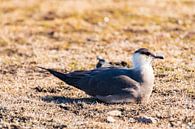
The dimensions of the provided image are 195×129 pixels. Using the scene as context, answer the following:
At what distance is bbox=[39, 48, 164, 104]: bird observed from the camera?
9922mm

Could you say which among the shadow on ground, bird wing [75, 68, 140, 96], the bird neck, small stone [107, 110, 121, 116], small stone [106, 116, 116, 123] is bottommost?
small stone [106, 116, 116, 123]

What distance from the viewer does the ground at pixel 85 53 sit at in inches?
366

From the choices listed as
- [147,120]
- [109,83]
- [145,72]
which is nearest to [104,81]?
[109,83]

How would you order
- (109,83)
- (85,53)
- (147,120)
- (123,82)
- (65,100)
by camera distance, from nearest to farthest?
1. (147,120)
2. (123,82)
3. (109,83)
4. (65,100)
5. (85,53)

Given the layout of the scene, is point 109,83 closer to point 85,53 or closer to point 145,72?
point 145,72

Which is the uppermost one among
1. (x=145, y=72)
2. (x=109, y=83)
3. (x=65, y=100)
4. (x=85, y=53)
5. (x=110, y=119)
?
(x=85, y=53)

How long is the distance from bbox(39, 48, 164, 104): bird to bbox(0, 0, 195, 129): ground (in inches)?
5.6

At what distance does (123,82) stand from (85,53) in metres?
5.85

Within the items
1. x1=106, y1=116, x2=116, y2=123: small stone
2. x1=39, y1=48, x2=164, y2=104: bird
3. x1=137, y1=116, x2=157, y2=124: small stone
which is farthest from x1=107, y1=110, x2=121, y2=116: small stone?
x1=39, y1=48, x2=164, y2=104: bird

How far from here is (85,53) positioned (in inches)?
621

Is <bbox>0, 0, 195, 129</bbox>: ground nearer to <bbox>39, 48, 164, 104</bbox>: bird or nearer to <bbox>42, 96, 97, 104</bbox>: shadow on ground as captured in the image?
<bbox>42, 96, 97, 104</bbox>: shadow on ground

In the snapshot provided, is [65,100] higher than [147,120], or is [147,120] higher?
[65,100]

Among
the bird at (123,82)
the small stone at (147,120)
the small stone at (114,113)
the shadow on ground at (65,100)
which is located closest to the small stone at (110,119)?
the small stone at (114,113)

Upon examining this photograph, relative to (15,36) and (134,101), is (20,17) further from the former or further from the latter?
(134,101)
